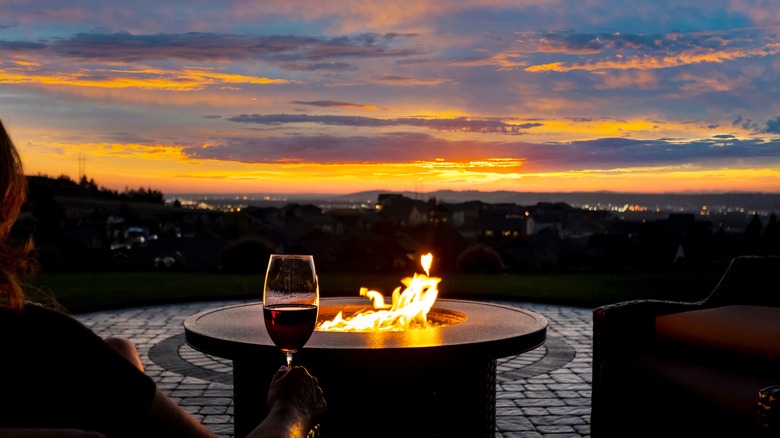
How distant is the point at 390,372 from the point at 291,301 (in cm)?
116

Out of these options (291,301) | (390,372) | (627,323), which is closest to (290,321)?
(291,301)

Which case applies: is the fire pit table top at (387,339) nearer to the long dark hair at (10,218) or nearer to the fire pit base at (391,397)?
the fire pit base at (391,397)

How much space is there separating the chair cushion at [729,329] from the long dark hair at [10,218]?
10.3 ft

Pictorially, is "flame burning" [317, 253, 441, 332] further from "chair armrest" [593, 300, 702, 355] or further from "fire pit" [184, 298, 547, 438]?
"chair armrest" [593, 300, 702, 355]

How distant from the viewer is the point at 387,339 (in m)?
3.16

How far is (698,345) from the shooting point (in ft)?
12.0

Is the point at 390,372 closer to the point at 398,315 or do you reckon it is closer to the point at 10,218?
the point at 398,315

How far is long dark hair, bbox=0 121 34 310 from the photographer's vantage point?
1.28 meters

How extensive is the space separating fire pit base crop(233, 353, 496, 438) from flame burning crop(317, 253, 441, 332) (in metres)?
0.53

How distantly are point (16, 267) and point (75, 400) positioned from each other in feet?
1.01

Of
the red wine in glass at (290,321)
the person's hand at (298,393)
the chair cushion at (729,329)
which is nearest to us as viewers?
the person's hand at (298,393)

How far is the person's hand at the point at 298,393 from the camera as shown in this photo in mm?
1675

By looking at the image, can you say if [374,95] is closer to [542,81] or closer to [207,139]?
[542,81]

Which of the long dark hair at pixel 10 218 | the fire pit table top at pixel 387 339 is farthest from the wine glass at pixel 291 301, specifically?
the fire pit table top at pixel 387 339
